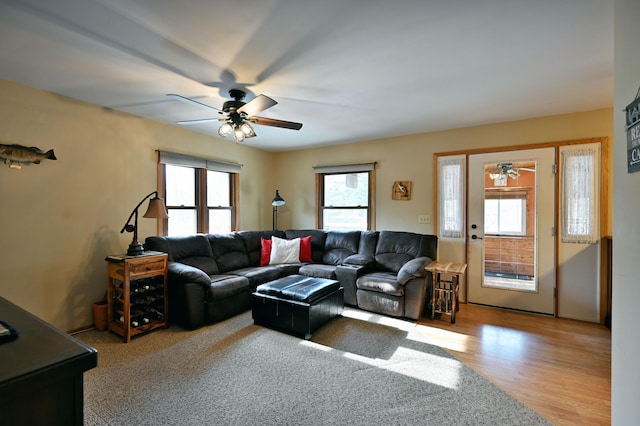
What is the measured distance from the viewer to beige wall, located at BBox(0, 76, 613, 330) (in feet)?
8.92

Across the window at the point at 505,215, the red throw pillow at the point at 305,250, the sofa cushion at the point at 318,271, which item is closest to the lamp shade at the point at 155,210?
the sofa cushion at the point at 318,271

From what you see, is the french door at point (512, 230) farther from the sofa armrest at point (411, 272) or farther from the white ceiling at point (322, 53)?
the sofa armrest at point (411, 272)

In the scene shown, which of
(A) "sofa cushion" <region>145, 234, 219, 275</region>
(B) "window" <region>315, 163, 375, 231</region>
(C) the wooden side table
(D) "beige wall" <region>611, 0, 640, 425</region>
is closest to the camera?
(D) "beige wall" <region>611, 0, 640, 425</region>

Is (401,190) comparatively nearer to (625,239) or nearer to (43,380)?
(625,239)

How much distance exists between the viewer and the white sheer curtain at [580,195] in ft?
11.1

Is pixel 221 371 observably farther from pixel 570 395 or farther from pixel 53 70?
pixel 53 70

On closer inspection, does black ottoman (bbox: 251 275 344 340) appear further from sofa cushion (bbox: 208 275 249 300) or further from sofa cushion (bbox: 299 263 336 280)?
sofa cushion (bbox: 299 263 336 280)

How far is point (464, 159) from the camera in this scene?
13.4ft

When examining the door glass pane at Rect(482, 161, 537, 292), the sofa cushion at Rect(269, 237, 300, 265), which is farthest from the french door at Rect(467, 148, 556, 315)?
the sofa cushion at Rect(269, 237, 300, 265)

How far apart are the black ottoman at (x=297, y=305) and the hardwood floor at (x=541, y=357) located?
1129 millimetres

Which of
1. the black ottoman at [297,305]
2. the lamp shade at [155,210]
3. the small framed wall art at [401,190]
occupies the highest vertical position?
the small framed wall art at [401,190]

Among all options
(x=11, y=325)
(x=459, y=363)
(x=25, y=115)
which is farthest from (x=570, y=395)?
(x=25, y=115)

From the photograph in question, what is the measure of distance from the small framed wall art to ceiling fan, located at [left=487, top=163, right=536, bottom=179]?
44.0 inches

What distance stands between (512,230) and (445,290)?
4.32ft
